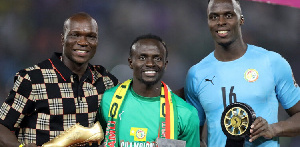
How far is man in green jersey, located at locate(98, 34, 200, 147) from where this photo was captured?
2.86 m

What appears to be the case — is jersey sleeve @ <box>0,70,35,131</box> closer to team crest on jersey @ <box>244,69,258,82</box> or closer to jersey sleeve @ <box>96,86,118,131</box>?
jersey sleeve @ <box>96,86,118,131</box>

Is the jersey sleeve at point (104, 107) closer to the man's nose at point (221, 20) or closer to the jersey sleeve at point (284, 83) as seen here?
the man's nose at point (221, 20)

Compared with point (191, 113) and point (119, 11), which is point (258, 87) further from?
point (119, 11)

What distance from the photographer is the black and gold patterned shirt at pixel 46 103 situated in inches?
109

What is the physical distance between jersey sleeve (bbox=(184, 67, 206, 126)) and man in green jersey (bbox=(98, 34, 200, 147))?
267 millimetres

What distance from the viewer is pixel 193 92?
330 centimetres

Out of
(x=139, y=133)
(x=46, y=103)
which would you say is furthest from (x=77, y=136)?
(x=139, y=133)

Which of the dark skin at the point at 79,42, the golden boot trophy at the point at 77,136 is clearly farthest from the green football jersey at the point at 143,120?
the dark skin at the point at 79,42

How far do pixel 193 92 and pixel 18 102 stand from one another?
4.39ft

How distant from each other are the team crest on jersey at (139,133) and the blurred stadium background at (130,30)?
16.2ft

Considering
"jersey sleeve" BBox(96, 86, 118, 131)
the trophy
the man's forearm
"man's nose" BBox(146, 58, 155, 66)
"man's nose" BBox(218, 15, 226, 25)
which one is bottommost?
the trophy

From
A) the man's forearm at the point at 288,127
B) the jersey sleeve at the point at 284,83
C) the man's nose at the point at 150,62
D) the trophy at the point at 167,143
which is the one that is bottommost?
the trophy at the point at 167,143

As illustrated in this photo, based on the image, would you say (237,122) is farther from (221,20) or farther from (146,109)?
(221,20)

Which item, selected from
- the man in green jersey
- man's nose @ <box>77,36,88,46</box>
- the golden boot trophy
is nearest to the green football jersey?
the man in green jersey
